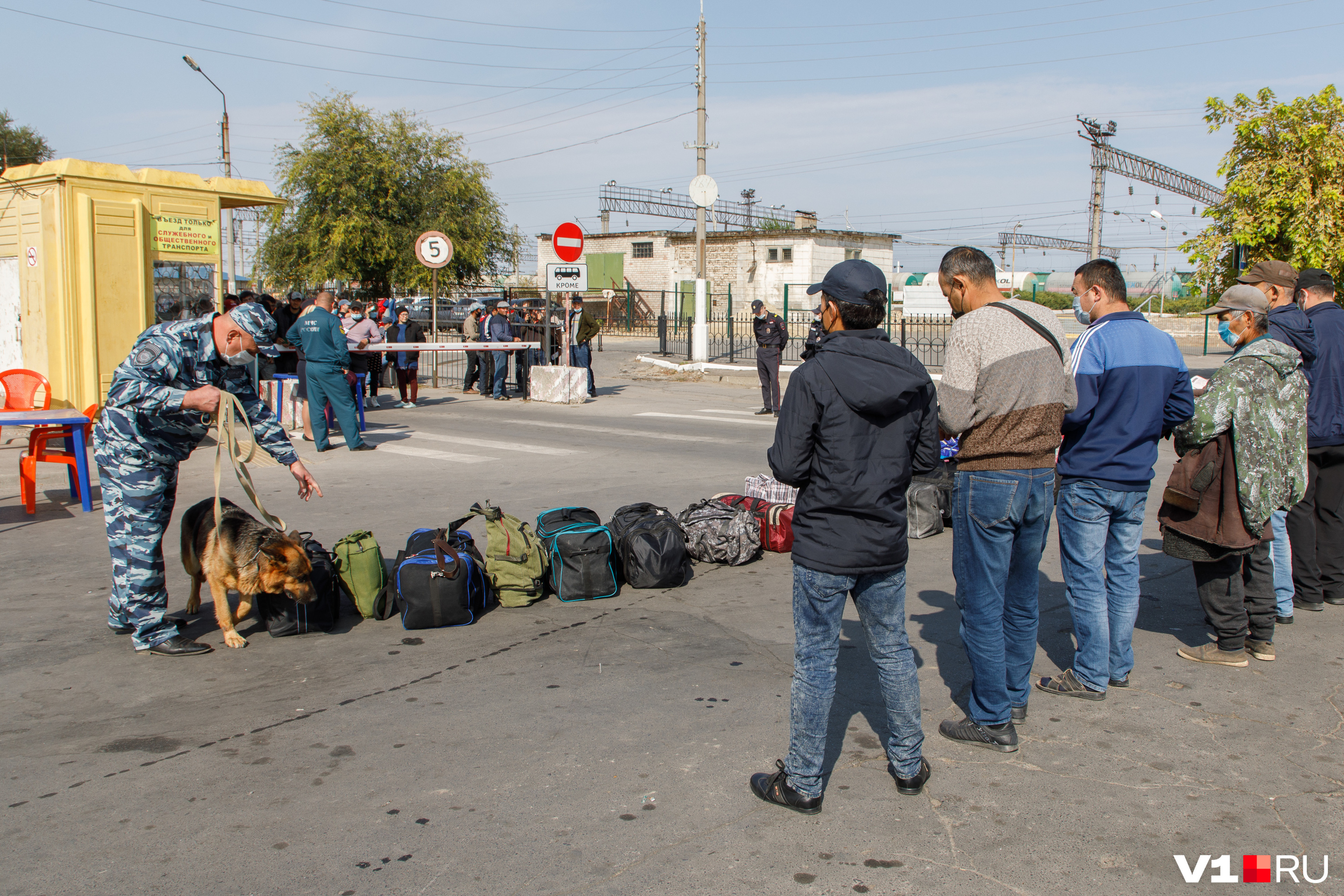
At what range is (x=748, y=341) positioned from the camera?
30734 mm

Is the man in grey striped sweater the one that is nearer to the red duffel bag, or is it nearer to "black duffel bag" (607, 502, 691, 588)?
"black duffel bag" (607, 502, 691, 588)

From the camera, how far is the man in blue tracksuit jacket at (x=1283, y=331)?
5.28 meters

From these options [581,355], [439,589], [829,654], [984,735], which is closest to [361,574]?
[439,589]

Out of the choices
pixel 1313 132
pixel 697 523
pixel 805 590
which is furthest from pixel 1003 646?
pixel 1313 132

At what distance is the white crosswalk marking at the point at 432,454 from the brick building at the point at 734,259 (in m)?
29.9

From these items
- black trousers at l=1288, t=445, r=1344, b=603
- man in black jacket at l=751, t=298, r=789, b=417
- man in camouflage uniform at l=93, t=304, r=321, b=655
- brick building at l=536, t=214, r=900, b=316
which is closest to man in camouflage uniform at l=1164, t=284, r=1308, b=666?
black trousers at l=1288, t=445, r=1344, b=603

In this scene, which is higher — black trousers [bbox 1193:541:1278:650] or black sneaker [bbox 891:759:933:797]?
black trousers [bbox 1193:541:1278:650]

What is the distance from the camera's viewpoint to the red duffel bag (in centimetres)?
719

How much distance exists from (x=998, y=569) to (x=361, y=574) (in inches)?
146

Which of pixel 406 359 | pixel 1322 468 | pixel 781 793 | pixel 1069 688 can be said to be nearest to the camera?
pixel 781 793

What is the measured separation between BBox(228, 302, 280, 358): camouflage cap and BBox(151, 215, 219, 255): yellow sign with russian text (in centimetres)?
A: 925

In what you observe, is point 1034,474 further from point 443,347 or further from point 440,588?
point 443,347

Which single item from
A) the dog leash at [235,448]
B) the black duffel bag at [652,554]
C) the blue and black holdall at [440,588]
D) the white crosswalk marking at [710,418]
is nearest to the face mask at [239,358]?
the dog leash at [235,448]

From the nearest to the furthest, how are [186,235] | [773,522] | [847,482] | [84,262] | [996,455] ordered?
1. [847,482]
2. [996,455]
3. [773,522]
4. [84,262]
5. [186,235]
